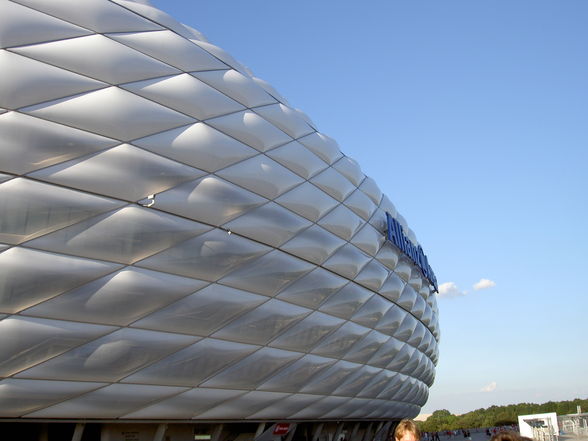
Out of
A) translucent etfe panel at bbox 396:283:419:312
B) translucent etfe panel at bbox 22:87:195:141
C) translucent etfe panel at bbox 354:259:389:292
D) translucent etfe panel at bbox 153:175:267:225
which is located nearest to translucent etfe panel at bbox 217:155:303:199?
translucent etfe panel at bbox 153:175:267:225

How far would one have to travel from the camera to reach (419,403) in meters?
30.1

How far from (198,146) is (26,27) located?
3998 millimetres

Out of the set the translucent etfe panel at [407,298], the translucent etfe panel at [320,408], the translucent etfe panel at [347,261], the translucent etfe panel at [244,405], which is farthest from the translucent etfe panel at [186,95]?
the translucent etfe panel at [407,298]

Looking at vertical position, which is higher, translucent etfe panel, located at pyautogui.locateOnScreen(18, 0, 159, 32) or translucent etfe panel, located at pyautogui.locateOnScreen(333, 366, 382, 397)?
translucent etfe panel, located at pyautogui.locateOnScreen(18, 0, 159, 32)

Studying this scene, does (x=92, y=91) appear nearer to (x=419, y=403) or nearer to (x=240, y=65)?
(x=240, y=65)

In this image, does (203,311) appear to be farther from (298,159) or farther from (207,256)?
(298,159)

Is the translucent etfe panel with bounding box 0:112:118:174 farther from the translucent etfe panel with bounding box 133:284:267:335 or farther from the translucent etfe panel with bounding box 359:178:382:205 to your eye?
the translucent etfe panel with bounding box 359:178:382:205

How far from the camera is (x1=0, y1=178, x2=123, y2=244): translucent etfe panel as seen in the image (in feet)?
31.9

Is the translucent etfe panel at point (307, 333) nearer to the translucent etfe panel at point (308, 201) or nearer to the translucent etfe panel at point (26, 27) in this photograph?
the translucent etfe panel at point (308, 201)

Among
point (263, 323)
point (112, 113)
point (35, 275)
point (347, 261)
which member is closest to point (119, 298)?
point (35, 275)

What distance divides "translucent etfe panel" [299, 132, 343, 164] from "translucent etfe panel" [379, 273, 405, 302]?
4.99 meters

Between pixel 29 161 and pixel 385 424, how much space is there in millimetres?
21796

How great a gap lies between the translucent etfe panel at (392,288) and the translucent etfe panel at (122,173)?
10252 millimetres

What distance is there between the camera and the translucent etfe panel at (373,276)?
18.4 meters
